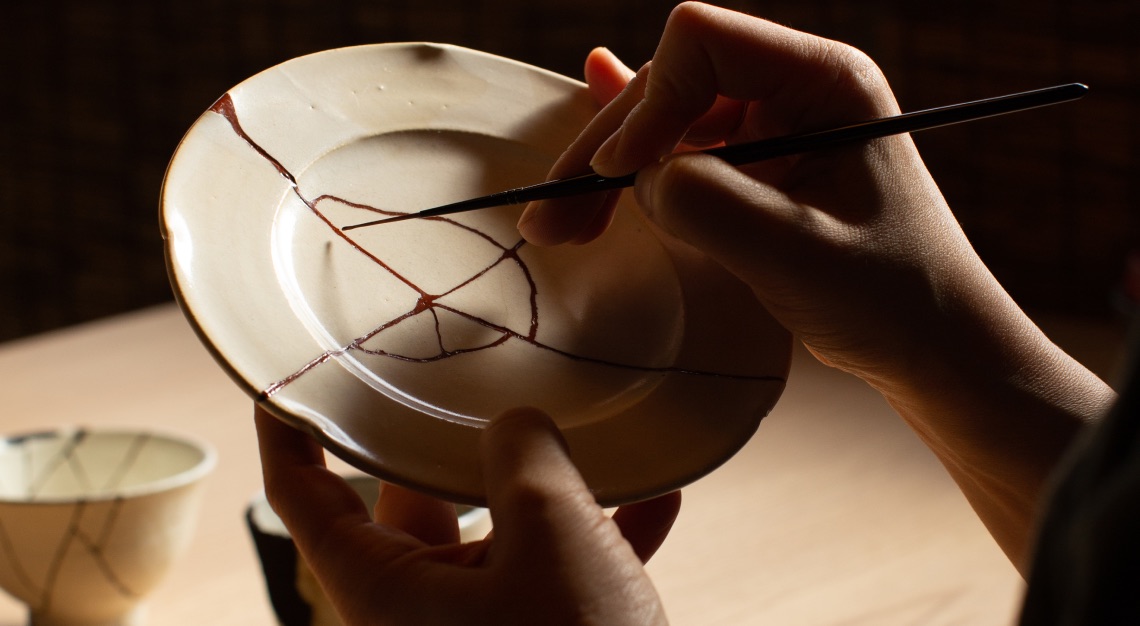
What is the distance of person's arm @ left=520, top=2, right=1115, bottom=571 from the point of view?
2.05 feet

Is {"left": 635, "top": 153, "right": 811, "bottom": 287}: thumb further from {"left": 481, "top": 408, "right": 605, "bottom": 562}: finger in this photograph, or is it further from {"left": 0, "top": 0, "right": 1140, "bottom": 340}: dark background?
{"left": 0, "top": 0, "right": 1140, "bottom": 340}: dark background

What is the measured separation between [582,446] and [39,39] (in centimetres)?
284

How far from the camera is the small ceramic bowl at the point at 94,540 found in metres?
0.74

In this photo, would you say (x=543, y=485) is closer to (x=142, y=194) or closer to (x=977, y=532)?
(x=977, y=532)

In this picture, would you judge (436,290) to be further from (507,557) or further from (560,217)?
(507,557)

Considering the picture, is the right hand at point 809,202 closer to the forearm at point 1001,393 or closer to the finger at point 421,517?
the forearm at point 1001,393

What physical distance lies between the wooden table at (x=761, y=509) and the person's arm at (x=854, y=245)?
0.71ft

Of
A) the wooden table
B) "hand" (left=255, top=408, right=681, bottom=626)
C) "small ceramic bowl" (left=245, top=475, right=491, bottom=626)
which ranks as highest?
"hand" (left=255, top=408, right=681, bottom=626)

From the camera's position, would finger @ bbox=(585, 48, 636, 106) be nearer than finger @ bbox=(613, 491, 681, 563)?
No

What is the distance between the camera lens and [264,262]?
63 centimetres

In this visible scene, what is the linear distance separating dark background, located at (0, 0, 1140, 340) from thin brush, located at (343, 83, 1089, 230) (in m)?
1.16

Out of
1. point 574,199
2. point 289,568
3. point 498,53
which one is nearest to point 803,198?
point 574,199

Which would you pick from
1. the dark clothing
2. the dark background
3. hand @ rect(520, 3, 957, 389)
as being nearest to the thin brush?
hand @ rect(520, 3, 957, 389)

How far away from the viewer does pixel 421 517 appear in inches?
26.7
